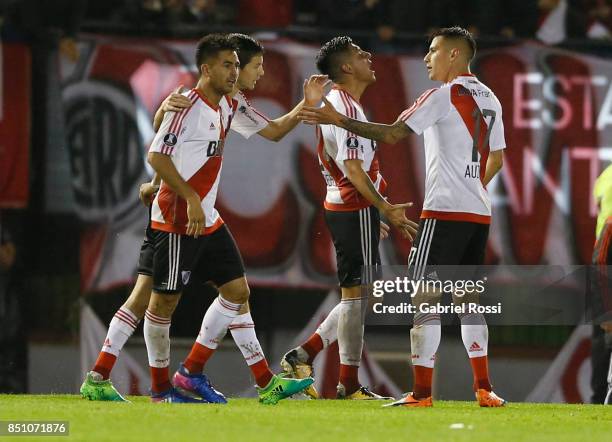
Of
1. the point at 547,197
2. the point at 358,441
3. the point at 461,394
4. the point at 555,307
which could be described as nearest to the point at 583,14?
the point at 547,197

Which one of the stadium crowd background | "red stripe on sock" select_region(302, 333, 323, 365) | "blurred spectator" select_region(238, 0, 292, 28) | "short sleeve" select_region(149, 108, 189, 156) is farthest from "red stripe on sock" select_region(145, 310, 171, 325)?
"blurred spectator" select_region(238, 0, 292, 28)

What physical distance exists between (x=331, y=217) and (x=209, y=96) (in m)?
1.34

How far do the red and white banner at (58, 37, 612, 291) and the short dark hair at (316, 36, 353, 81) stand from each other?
4.95 feet

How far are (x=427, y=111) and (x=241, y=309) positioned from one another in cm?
159

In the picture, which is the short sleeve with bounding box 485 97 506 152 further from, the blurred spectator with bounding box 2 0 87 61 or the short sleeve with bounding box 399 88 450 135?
the blurred spectator with bounding box 2 0 87 61

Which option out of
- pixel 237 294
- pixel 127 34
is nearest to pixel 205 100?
pixel 237 294

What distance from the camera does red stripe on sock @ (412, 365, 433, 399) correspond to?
7.92m

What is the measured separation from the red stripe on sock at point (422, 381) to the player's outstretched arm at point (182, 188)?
1.51 meters

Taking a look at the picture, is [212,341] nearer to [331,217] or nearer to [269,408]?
[269,408]

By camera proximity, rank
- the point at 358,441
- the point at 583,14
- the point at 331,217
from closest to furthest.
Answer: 1. the point at 358,441
2. the point at 331,217
3. the point at 583,14

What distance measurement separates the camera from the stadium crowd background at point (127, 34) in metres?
10.3

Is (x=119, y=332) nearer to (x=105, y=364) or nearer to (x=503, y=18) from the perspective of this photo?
(x=105, y=364)

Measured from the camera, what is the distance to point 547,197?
1076 centimetres

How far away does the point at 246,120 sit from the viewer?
8453mm
